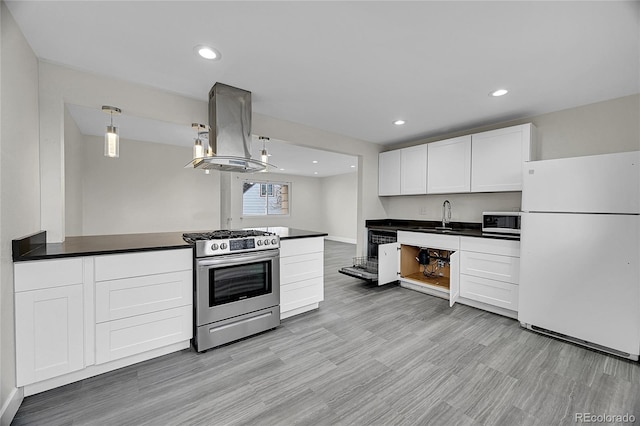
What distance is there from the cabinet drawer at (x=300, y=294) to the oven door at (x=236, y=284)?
17 cm

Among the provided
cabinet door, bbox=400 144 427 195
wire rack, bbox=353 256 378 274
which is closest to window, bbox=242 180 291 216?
wire rack, bbox=353 256 378 274

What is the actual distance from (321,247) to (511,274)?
2.11 meters

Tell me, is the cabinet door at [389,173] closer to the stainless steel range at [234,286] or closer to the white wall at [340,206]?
the stainless steel range at [234,286]

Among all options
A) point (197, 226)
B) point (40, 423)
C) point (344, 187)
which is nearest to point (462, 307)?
point (40, 423)

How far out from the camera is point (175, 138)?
4691 mm

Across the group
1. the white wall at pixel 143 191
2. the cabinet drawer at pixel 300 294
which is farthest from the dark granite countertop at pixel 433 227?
the white wall at pixel 143 191

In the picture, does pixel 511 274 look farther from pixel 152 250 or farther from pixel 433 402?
pixel 152 250

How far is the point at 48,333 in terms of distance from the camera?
1.62 metres

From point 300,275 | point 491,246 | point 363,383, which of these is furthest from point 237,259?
point 491,246

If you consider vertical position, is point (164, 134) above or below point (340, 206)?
above

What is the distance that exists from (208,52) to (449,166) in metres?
3.29

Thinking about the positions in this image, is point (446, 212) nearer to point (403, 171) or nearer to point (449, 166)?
point (449, 166)

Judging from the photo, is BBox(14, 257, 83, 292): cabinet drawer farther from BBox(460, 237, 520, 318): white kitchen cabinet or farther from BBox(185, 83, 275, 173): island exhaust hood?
BBox(460, 237, 520, 318): white kitchen cabinet

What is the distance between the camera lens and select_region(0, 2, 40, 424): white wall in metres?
1.40
